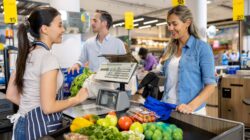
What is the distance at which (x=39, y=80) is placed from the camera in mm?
1455

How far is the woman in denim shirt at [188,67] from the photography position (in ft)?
5.82

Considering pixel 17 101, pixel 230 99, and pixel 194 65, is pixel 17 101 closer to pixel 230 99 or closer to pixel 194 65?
pixel 194 65

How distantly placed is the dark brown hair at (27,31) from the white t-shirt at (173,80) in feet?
3.12

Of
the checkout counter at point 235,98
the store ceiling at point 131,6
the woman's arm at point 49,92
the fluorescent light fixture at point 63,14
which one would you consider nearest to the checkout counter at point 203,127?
the woman's arm at point 49,92

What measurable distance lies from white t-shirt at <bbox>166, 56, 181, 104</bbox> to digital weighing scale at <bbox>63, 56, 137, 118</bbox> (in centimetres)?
33

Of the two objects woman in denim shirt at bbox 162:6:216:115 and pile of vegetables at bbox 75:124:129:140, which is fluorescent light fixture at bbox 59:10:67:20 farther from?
pile of vegetables at bbox 75:124:129:140

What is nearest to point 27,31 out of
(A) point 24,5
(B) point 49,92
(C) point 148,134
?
(B) point 49,92

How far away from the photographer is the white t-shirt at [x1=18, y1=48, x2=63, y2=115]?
56.1 inches

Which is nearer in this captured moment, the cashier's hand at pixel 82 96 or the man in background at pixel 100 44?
the cashier's hand at pixel 82 96

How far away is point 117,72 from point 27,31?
68 centimetres

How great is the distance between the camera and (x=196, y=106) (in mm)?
1726

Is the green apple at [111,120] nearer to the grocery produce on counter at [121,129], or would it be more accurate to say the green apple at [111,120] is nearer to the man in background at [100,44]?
the grocery produce on counter at [121,129]

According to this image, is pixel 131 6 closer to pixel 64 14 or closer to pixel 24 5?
pixel 24 5

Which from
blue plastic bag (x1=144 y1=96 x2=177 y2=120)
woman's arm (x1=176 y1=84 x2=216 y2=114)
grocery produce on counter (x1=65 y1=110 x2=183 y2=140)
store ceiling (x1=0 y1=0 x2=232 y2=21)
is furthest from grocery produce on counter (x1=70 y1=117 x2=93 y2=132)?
store ceiling (x1=0 y1=0 x2=232 y2=21)
